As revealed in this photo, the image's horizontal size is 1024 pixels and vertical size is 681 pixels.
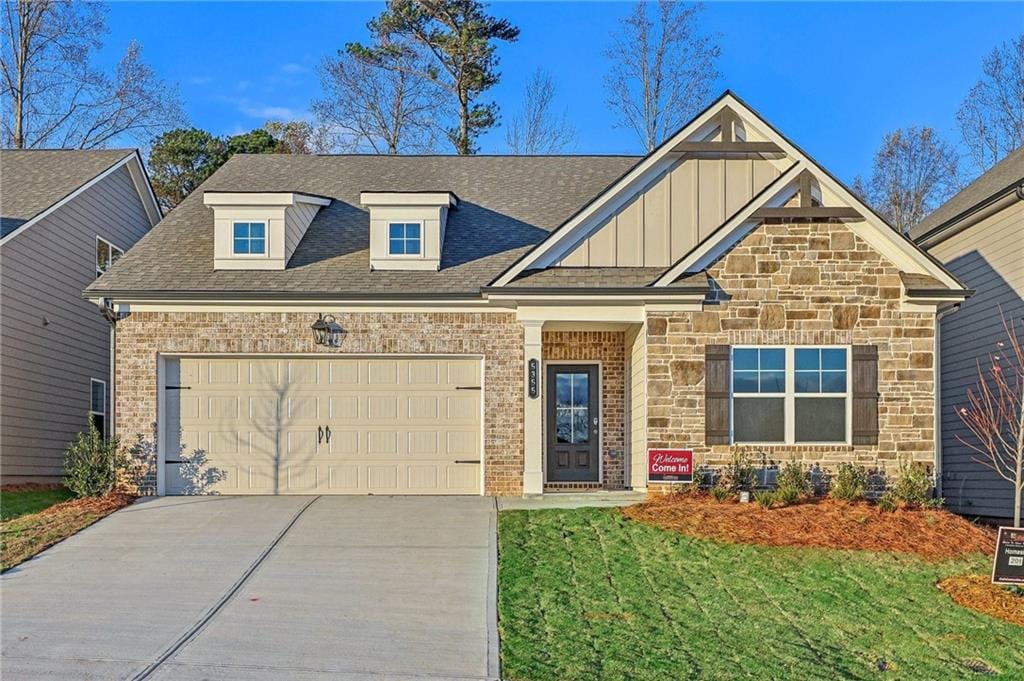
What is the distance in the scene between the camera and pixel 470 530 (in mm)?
13047

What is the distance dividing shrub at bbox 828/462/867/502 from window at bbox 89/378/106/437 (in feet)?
43.6

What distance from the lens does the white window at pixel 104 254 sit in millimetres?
20219

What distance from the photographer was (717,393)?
14516 mm

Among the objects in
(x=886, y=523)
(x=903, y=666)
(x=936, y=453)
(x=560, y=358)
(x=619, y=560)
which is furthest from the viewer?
(x=560, y=358)

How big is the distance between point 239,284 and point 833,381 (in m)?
8.66

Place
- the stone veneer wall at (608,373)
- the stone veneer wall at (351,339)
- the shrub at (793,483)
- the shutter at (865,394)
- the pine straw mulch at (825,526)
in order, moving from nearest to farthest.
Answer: the pine straw mulch at (825,526)
the shrub at (793,483)
the shutter at (865,394)
the stone veneer wall at (351,339)
the stone veneer wall at (608,373)

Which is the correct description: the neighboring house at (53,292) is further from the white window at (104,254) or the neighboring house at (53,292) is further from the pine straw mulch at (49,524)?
the pine straw mulch at (49,524)

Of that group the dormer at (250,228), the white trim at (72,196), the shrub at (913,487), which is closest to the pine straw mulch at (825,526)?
the shrub at (913,487)

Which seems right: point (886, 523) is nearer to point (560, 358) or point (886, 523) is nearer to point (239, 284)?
point (560, 358)

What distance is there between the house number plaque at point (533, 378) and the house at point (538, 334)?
0.05 m

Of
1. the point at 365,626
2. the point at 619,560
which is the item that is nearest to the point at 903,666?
the point at 619,560

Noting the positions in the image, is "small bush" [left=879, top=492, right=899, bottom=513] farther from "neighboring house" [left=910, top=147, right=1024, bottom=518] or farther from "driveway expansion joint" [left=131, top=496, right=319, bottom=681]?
"driveway expansion joint" [left=131, top=496, right=319, bottom=681]

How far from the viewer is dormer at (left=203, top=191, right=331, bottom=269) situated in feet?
53.3

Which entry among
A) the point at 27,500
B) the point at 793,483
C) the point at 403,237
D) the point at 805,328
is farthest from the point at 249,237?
the point at 793,483
